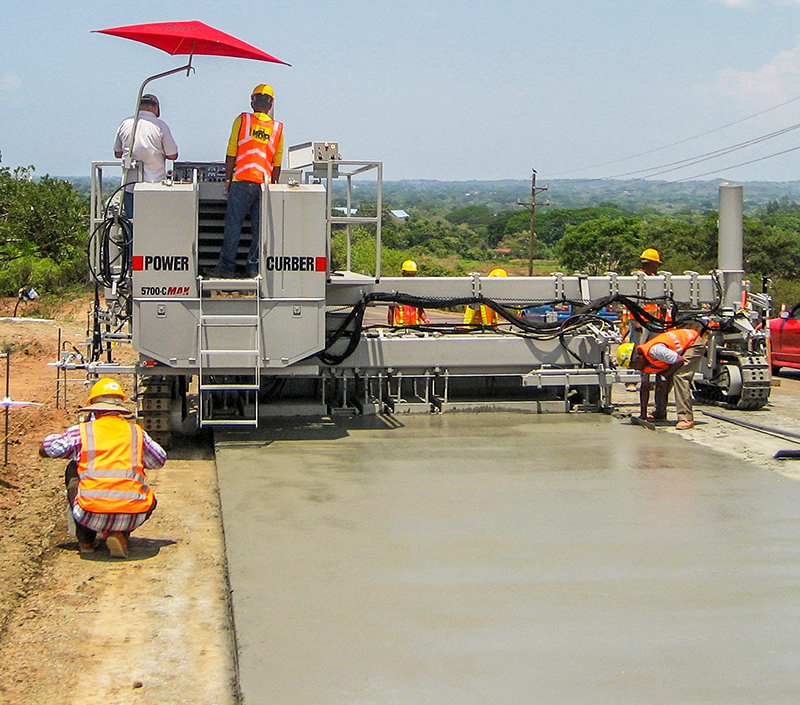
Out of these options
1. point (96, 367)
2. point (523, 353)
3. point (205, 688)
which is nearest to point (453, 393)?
point (523, 353)

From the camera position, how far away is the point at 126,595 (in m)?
6.85

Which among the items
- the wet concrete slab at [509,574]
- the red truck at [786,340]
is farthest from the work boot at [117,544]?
the red truck at [786,340]

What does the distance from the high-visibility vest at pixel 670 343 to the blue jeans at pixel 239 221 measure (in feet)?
14.4

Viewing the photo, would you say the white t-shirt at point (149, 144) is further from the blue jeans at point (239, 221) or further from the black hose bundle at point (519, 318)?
the black hose bundle at point (519, 318)

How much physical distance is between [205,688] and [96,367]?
6043 mm

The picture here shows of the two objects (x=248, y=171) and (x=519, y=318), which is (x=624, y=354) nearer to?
(x=519, y=318)

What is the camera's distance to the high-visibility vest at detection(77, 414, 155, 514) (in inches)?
295

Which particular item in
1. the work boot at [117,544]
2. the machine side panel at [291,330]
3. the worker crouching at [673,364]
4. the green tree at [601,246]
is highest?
the green tree at [601,246]

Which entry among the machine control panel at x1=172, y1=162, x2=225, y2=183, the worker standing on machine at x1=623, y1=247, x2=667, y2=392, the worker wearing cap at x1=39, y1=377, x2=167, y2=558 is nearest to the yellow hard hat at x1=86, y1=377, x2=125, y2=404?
the worker wearing cap at x1=39, y1=377, x2=167, y2=558

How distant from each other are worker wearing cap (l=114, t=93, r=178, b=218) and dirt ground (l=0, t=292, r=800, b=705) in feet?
9.23

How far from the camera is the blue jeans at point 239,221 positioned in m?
10.9

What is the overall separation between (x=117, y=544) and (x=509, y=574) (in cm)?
272

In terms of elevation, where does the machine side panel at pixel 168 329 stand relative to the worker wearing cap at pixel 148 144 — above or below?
below

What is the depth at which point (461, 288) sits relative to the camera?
1284 centimetres
